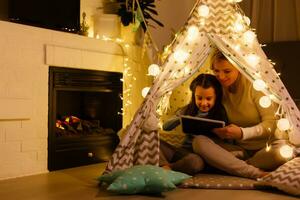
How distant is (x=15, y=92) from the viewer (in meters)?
2.52

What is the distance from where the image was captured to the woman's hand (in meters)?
2.34

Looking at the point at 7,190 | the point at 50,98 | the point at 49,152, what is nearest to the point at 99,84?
the point at 50,98

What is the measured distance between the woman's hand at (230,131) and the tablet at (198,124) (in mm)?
29

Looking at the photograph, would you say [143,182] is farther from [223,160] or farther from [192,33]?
[192,33]

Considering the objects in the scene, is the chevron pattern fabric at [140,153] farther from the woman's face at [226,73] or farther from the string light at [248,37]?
the string light at [248,37]

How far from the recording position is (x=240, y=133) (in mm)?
2361

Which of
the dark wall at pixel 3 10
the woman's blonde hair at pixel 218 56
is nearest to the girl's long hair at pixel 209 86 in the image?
the woman's blonde hair at pixel 218 56

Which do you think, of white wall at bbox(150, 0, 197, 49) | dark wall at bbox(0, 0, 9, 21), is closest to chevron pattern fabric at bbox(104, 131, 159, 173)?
dark wall at bbox(0, 0, 9, 21)

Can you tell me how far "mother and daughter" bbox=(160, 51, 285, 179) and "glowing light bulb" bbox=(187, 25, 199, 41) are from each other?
22 cm

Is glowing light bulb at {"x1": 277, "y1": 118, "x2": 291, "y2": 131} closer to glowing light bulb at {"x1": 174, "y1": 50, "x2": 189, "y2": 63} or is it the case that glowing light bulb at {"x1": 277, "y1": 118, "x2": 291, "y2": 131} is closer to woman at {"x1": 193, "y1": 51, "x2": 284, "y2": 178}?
woman at {"x1": 193, "y1": 51, "x2": 284, "y2": 178}

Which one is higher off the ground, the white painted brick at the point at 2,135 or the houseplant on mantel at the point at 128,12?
the houseplant on mantel at the point at 128,12

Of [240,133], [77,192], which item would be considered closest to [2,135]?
[77,192]

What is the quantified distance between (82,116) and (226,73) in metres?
1.37

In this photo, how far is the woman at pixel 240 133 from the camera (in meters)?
2.30
